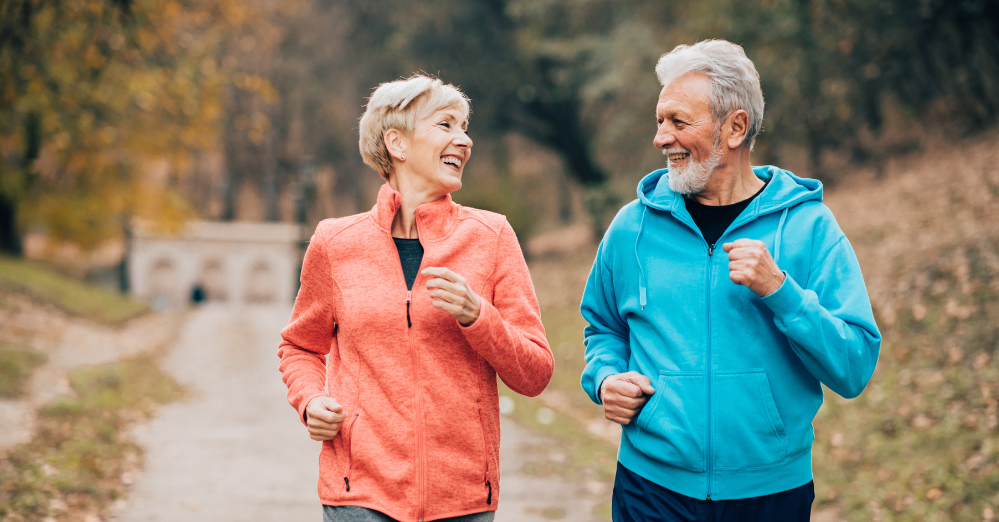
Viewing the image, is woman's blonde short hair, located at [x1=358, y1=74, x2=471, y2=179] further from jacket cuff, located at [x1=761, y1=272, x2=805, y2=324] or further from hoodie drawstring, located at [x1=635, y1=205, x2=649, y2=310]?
jacket cuff, located at [x1=761, y1=272, x2=805, y2=324]

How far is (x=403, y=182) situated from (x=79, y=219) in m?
25.6

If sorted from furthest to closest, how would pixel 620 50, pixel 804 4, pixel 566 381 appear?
pixel 620 50
pixel 566 381
pixel 804 4

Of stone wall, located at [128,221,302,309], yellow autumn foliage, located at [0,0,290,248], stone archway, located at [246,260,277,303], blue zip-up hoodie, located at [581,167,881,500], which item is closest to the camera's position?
blue zip-up hoodie, located at [581,167,881,500]

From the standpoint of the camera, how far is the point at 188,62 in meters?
13.4

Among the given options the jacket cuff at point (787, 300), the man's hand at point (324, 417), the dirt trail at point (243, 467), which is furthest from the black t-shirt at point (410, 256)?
the dirt trail at point (243, 467)

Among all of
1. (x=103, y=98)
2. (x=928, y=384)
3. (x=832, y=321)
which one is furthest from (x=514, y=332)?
(x=103, y=98)

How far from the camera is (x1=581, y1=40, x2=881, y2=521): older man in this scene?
2.46 m

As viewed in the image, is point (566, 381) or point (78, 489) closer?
point (78, 489)

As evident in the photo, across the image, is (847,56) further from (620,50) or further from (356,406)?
(356,406)

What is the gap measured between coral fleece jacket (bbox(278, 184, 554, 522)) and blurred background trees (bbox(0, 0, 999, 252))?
655 cm

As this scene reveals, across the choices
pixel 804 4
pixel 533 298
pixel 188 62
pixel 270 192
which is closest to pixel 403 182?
pixel 533 298

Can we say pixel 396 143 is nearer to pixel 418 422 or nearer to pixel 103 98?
pixel 418 422

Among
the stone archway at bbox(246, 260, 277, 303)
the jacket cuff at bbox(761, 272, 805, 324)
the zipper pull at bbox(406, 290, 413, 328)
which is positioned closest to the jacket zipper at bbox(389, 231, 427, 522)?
the zipper pull at bbox(406, 290, 413, 328)

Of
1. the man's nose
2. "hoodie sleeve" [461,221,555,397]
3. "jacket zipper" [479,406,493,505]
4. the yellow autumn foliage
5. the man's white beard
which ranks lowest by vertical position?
"jacket zipper" [479,406,493,505]
